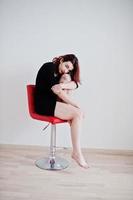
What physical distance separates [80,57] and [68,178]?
1322 mm

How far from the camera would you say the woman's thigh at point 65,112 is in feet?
9.10

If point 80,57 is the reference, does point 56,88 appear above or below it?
below

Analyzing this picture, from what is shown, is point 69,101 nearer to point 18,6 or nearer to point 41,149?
point 41,149

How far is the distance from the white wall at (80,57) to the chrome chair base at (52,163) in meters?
0.37

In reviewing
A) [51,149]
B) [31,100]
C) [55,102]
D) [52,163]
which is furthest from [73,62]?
[52,163]

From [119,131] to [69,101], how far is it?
87 cm

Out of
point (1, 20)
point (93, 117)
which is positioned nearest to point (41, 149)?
point (93, 117)

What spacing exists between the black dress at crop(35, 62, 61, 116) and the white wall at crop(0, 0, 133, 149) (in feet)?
1.66

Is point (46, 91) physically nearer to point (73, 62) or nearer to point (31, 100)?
point (31, 100)

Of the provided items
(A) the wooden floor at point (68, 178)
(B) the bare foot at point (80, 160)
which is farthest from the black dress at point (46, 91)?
(A) the wooden floor at point (68, 178)

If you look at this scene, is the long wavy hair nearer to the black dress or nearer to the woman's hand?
the black dress

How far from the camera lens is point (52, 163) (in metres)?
2.98

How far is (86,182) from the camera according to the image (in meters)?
2.65

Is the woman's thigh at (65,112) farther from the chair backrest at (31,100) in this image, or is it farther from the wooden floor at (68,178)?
the wooden floor at (68,178)
